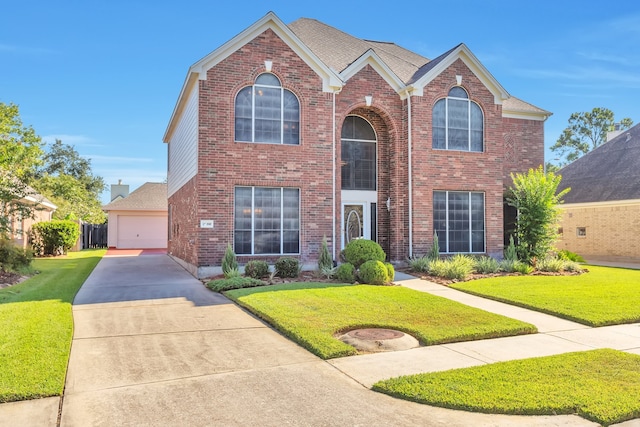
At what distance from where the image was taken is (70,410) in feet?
13.7

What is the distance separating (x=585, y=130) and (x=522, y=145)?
40863 millimetres

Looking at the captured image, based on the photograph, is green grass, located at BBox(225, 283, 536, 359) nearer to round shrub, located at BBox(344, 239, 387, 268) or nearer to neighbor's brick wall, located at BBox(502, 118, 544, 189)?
round shrub, located at BBox(344, 239, 387, 268)

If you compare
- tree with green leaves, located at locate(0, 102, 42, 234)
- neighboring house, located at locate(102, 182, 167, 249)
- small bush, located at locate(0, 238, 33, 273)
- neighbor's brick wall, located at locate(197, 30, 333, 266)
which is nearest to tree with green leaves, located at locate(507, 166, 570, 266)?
neighbor's brick wall, located at locate(197, 30, 333, 266)

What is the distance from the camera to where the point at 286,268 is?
12719 millimetres

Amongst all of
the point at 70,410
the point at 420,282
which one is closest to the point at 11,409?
the point at 70,410

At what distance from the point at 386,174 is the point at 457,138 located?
280 centimetres

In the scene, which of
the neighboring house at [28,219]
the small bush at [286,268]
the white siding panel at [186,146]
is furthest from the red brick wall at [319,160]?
the neighboring house at [28,219]

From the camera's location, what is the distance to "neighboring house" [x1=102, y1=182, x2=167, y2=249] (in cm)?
3106

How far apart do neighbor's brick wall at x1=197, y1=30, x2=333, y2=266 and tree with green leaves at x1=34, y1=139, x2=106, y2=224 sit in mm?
8543

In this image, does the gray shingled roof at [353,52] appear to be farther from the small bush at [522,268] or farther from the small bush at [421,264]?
the small bush at [522,268]

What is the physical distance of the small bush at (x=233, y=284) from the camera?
11055 millimetres

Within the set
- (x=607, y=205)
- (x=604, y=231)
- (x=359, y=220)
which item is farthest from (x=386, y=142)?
(x=604, y=231)

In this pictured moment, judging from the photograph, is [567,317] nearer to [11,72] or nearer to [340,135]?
[340,135]

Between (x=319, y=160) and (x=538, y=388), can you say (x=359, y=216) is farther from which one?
(x=538, y=388)
